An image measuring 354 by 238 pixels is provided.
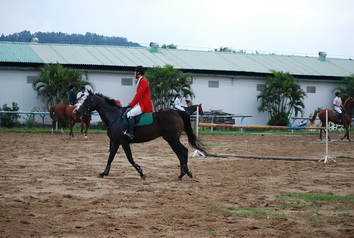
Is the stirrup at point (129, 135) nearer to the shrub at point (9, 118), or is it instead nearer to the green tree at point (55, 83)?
the shrub at point (9, 118)

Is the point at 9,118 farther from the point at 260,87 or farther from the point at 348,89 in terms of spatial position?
the point at 348,89

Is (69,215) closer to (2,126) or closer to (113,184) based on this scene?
(113,184)

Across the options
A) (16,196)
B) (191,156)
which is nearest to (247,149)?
(191,156)

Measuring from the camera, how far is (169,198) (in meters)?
10.6

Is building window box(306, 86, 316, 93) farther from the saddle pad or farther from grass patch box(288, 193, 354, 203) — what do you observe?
grass patch box(288, 193, 354, 203)

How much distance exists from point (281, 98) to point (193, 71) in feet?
21.5

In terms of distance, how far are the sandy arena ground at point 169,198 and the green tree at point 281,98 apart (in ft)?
75.6

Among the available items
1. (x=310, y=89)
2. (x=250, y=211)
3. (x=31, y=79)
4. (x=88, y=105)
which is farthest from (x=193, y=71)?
(x=250, y=211)

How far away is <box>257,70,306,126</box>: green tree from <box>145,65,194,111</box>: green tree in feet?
20.1

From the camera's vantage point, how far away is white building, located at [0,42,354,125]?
118 feet

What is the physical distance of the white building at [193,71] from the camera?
36.1m

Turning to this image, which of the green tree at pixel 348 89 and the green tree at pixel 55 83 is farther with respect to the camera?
the green tree at pixel 348 89

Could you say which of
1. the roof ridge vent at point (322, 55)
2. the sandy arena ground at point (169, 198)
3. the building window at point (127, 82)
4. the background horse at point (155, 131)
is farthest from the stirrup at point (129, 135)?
the roof ridge vent at point (322, 55)

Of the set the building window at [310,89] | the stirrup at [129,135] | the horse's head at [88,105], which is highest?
the building window at [310,89]
